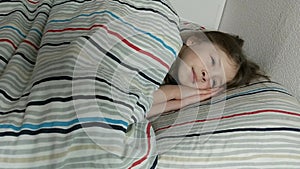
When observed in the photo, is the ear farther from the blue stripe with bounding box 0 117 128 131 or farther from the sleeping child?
the blue stripe with bounding box 0 117 128 131

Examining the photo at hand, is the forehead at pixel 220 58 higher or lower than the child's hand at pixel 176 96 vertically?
higher

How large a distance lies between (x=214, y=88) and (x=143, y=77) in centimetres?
26

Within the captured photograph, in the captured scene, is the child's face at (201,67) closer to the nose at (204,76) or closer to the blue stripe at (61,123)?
the nose at (204,76)

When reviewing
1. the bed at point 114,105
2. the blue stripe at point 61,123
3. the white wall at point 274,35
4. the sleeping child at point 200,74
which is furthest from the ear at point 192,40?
the blue stripe at point 61,123

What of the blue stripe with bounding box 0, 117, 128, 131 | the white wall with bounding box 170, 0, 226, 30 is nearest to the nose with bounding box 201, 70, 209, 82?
the blue stripe with bounding box 0, 117, 128, 131

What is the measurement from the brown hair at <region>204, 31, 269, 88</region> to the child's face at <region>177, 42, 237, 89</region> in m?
0.04

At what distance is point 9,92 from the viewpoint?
775mm

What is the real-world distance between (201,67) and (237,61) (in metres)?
0.14

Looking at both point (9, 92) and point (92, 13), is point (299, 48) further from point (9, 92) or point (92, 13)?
point (9, 92)

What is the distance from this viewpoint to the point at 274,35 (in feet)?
3.84

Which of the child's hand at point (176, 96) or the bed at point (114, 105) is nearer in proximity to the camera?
the bed at point (114, 105)

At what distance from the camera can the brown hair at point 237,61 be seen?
41.6 inches

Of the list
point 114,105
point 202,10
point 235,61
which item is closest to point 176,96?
point 235,61

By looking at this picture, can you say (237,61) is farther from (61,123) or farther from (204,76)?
(61,123)
